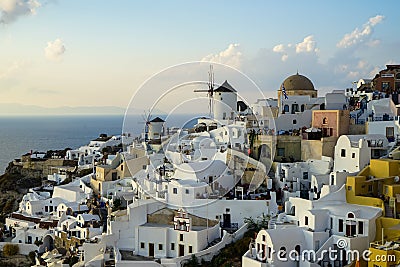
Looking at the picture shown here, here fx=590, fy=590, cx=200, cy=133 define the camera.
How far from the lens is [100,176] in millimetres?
32125

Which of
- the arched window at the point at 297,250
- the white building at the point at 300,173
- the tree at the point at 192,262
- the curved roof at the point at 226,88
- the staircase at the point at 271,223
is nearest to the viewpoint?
the arched window at the point at 297,250

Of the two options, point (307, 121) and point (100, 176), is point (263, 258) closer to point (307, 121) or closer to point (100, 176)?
point (307, 121)

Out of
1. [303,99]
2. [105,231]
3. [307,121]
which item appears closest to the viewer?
Answer: [105,231]

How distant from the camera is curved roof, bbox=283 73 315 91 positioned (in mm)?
32719

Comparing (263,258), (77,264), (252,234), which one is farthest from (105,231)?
(263,258)

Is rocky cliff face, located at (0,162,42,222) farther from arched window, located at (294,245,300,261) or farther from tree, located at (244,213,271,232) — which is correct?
arched window, located at (294,245,300,261)

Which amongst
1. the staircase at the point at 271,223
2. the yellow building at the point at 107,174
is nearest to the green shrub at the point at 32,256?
the yellow building at the point at 107,174

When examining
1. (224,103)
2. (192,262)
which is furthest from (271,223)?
(224,103)

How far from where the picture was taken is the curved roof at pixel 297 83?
32.7 metres

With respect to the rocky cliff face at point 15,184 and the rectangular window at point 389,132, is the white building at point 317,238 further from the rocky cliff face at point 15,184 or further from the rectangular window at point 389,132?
the rocky cliff face at point 15,184

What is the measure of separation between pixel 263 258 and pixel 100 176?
15637mm

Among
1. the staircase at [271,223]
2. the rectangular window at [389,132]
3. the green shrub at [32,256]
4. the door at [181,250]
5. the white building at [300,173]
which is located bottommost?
the green shrub at [32,256]

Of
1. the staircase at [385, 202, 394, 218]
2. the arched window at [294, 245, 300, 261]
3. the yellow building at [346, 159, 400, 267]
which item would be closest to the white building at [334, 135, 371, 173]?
the yellow building at [346, 159, 400, 267]

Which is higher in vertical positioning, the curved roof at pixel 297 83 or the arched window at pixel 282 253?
the curved roof at pixel 297 83
